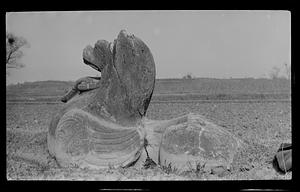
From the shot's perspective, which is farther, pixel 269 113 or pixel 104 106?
pixel 269 113

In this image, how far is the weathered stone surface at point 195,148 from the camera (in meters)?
6.08

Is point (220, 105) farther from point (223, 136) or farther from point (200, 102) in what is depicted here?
point (223, 136)

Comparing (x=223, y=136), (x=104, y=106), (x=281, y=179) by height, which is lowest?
(x=281, y=179)

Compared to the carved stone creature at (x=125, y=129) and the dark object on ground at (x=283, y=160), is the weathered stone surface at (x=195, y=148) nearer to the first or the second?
the carved stone creature at (x=125, y=129)

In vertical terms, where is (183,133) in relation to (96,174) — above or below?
above

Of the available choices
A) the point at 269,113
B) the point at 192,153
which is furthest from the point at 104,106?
the point at 269,113

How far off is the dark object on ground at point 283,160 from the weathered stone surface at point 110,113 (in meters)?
1.92

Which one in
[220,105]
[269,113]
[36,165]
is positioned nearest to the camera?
[36,165]

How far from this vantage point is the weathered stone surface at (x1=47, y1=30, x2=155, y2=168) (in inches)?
246

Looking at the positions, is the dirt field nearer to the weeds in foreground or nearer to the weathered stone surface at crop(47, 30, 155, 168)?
the weeds in foreground

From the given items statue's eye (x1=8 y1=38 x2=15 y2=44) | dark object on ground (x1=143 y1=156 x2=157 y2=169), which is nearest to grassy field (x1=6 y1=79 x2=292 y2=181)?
dark object on ground (x1=143 y1=156 x2=157 y2=169)

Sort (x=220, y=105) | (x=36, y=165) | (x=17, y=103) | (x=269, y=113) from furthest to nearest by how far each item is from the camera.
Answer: (x=220, y=105) → (x=269, y=113) → (x=17, y=103) → (x=36, y=165)

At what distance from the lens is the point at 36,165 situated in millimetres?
6531

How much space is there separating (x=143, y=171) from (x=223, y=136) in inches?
47.3
